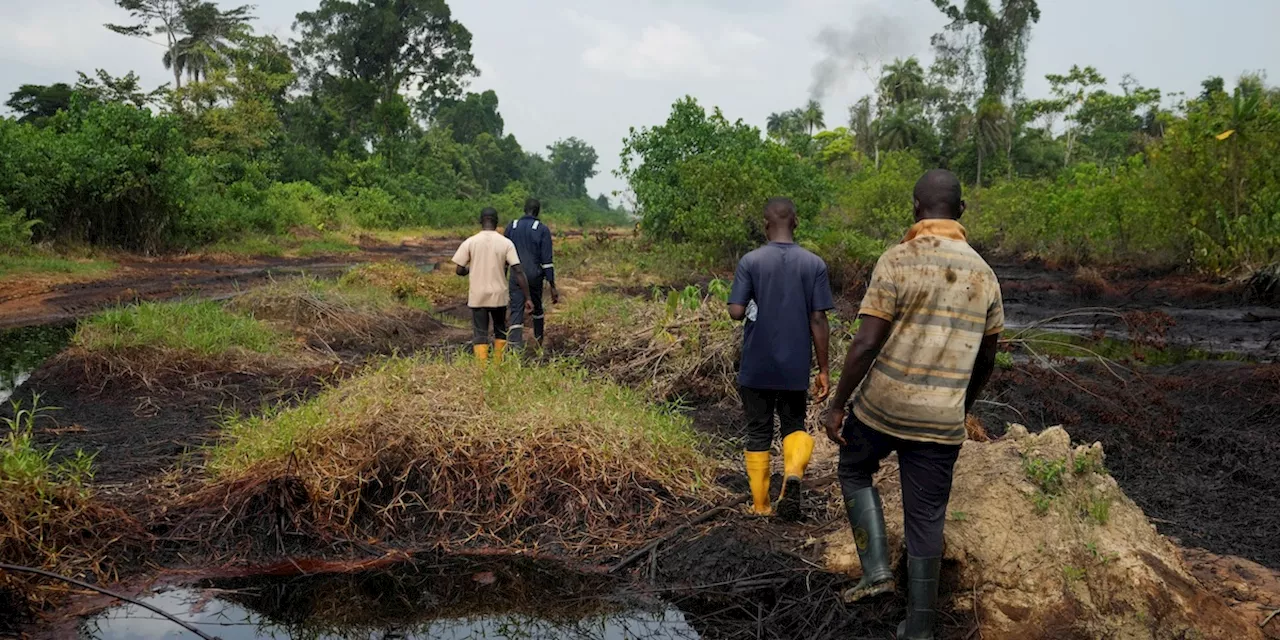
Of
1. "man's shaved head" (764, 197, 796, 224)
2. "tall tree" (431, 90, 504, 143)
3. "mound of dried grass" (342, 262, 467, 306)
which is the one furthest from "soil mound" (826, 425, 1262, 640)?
"tall tree" (431, 90, 504, 143)

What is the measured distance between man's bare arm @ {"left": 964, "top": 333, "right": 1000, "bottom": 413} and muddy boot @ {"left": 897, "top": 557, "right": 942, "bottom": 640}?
0.62 metres

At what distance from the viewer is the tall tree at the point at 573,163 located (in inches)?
3600

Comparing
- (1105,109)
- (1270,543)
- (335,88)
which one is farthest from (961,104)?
(1270,543)

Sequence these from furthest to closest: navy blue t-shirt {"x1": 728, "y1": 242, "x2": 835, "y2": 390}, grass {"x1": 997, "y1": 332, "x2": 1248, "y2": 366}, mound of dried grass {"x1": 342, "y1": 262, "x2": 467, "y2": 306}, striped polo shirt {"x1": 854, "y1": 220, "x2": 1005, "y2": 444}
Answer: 1. mound of dried grass {"x1": 342, "y1": 262, "x2": 467, "y2": 306}
2. grass {"x1": 997, "y1": 332, "x2": 1248, "y2": 366}
3. navy blue t-shirt {"x1": 728, "y1": 242, "x2": 835, "y2": 390}
4. striped polo shirt {"x1": 854, "y1": 220, "x2": 1005, "y2": 444}

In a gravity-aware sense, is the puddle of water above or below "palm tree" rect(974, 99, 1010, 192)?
below

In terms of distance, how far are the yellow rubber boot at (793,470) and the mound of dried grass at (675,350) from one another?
3.05 metres

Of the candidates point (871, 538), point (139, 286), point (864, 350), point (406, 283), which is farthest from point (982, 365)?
point (139, 286)

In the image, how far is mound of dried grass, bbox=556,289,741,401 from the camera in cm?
831

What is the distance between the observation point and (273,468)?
5.09 meters

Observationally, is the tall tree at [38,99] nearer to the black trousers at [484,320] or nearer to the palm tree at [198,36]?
the palm tree at [198,36]

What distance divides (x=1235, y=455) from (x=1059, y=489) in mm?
4153

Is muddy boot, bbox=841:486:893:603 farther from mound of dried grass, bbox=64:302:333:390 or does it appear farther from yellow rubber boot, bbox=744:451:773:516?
mound of dried grass, bbox=64:302:333:390

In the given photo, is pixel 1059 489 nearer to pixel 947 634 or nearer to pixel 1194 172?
pixel 947 634

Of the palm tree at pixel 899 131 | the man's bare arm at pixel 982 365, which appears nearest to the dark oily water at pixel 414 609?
the man's bare arm at pixel 982 365
